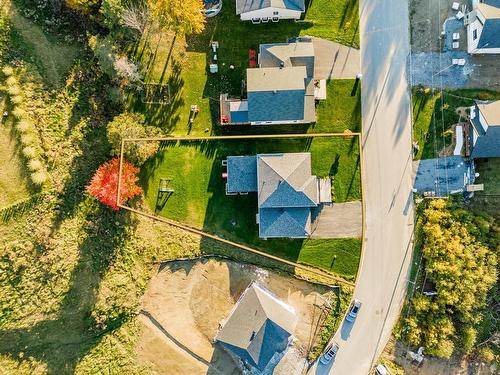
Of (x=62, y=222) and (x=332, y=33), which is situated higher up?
(x=332, y=33)

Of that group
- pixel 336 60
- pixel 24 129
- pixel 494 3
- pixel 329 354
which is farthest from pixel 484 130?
pixel 24 129

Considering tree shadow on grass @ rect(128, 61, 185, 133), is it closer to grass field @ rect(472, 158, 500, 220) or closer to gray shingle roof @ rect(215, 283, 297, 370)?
gray shingle roof @ rect(215, 283, 297, 370)

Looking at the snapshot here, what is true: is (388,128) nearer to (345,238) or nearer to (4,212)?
(345,238)

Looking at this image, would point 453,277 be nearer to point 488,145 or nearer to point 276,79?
point 488,145

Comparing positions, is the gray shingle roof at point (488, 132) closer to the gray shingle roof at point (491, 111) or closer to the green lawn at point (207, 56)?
the gray shingle roof at point (491, 111)

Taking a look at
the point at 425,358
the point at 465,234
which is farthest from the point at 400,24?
the point at 425,358

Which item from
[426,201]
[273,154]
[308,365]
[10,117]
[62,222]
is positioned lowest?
[308,365]

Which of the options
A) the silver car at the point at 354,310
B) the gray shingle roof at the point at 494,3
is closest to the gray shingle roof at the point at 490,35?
the gray shingle roof at the point at 494,3
